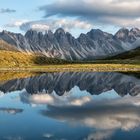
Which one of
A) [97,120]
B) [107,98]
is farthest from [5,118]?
[107,98]

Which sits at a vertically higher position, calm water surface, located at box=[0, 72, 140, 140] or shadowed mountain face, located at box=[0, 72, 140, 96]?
calm water surface, located at box=[0, 72, 140, 140]

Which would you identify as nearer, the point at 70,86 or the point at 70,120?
the point at 70,120

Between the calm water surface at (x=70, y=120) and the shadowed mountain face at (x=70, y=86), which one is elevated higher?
the calm water surface at (x=70, y=120)

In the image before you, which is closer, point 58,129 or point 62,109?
point 58,129

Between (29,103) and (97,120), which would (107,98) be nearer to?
(29,103)

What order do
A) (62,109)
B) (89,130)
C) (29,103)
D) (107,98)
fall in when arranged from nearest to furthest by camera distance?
1. (89,130)
2. (62,109)
3. (29,103)
4. (107,98)

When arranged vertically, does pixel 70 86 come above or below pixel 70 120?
below

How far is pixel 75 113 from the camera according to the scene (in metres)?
53.1

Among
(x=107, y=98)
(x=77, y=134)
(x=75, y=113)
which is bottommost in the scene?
(x=107, y=98)

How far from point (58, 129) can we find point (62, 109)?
17005 millimetres

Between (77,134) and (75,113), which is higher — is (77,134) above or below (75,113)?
above

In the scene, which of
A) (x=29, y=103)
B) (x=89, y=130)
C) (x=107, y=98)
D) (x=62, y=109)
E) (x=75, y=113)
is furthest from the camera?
(x=107, y=98)

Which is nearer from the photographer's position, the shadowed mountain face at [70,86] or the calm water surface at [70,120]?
the calm water surface at [70,120]

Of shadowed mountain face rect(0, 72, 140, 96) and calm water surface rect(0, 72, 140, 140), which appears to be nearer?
calm water surface rect(0, 72, 140, 140)
